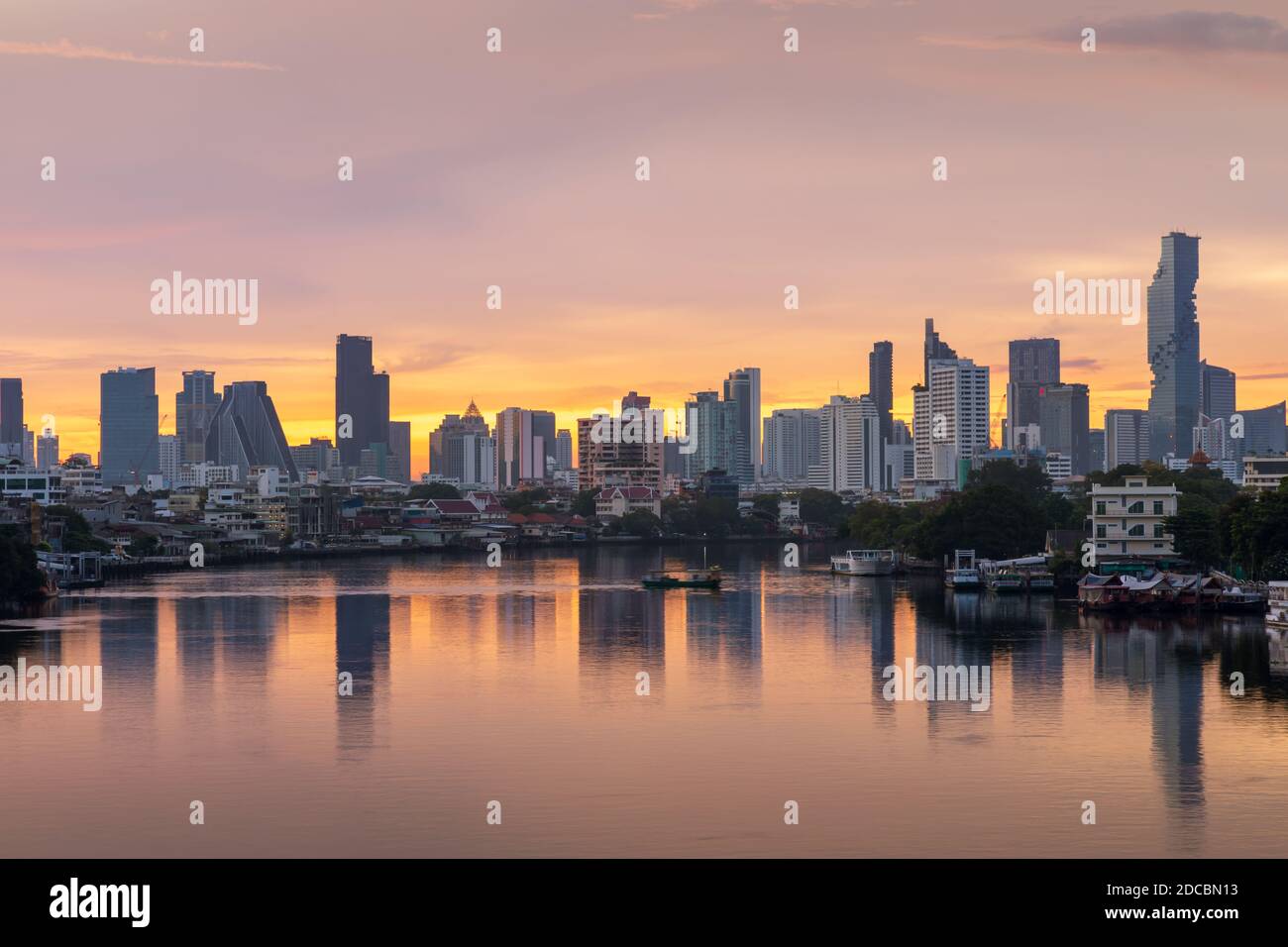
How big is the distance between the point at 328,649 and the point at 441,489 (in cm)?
14620

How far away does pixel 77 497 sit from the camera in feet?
420

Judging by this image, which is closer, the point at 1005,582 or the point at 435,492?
the point at 1005,582

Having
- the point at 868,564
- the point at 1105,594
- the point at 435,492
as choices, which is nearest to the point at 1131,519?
the point at 1105,594

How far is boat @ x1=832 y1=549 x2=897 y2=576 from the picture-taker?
250 ft

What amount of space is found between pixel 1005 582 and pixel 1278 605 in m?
18.4

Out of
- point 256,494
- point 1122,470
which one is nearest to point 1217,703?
point 1122,470

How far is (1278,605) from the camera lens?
42.9 metres

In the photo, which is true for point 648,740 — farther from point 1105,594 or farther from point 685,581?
point 685,581

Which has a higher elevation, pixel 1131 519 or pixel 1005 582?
pixel 1131 519

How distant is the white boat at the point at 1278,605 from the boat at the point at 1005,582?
1681 centimetres

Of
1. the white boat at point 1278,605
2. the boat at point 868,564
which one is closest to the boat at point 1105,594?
the white boat at point 1278,605

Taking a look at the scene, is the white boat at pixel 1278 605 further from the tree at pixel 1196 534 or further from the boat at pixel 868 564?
the boat at pixel 868 564

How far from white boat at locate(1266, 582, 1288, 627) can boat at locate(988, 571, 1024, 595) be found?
16.8 metres
